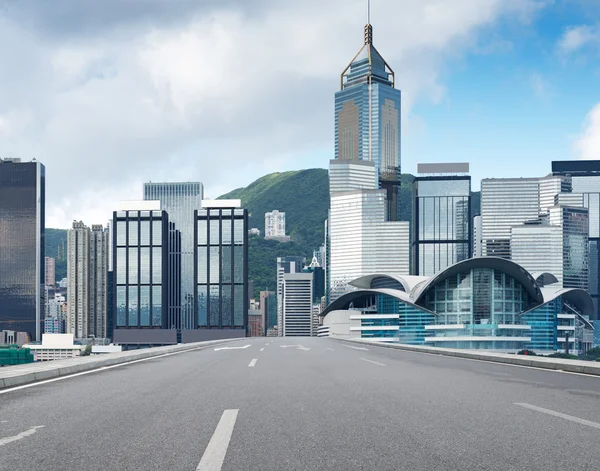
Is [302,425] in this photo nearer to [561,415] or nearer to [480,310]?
[561,415]

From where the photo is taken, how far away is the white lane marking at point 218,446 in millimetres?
5355

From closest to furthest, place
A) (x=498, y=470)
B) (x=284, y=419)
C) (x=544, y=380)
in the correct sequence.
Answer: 1. (x=498, y=470)
2. (x=284, y=419)
3. (x=544, y=380)

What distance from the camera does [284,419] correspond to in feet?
25.5

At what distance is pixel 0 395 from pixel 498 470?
853cm

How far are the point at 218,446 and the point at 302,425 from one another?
1495 mm

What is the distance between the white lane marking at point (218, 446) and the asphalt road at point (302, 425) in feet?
0.04

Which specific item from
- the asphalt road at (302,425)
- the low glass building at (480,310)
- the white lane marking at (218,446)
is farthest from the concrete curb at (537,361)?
the low glass building at (480,310)

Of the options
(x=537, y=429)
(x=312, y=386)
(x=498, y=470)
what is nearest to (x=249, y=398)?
(x=312, y=386)

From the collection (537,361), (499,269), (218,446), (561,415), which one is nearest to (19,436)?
(218,446)

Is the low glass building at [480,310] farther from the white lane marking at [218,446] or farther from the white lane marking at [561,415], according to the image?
the white lane marking at [218,446]

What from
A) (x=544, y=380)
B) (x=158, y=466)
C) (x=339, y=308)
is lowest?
(x=339, y=308)

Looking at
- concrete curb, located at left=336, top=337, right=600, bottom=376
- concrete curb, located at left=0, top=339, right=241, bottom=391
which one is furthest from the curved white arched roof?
concrete curb, located at left=0, top=339, right=241, bottom=391

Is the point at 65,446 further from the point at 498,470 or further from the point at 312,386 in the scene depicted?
the point at 312,386

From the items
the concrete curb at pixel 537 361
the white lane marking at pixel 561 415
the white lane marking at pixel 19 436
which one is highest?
the white lane marking at pixel 19 436
